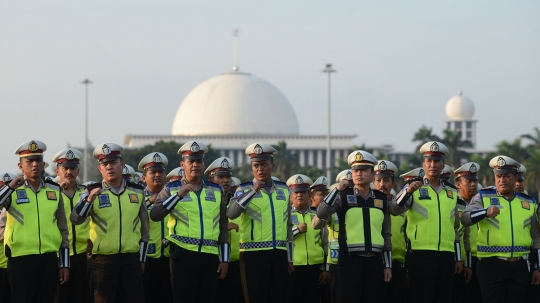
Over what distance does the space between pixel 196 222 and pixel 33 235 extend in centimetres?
177

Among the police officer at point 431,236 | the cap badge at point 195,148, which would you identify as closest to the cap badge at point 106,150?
the cap badge at point 195,148

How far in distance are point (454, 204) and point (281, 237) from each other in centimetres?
214

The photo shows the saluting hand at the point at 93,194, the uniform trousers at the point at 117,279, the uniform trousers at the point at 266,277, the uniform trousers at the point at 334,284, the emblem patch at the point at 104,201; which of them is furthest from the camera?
the uniform trousers at the point at 334,284

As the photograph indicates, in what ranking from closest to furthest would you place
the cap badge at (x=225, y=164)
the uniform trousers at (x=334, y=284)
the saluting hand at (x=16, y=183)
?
1. the saluting hand at (x=16, y=183)
2. the uniform trousers at (x=334, y=284)
3. the cap badge at (x=225, y=164)

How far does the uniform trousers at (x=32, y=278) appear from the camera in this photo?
12406 mm

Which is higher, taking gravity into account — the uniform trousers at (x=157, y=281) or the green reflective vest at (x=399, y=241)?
the green reflective vest at (x=399, y=241)

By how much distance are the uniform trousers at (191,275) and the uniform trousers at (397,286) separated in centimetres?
279

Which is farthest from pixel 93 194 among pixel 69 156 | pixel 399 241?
pixel 399 241

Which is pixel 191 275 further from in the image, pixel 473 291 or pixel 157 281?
pixel 473 291

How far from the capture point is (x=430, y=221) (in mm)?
13500

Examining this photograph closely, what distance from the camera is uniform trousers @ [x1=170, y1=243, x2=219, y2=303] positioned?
12.7 m

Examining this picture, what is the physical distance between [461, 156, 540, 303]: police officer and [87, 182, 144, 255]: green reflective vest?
12.7 feet

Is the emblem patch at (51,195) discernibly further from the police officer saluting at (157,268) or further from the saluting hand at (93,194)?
the police officer saluting at (157,268)

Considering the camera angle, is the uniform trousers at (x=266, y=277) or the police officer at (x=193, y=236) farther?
the uniform trousers at (x=266, y=277)
